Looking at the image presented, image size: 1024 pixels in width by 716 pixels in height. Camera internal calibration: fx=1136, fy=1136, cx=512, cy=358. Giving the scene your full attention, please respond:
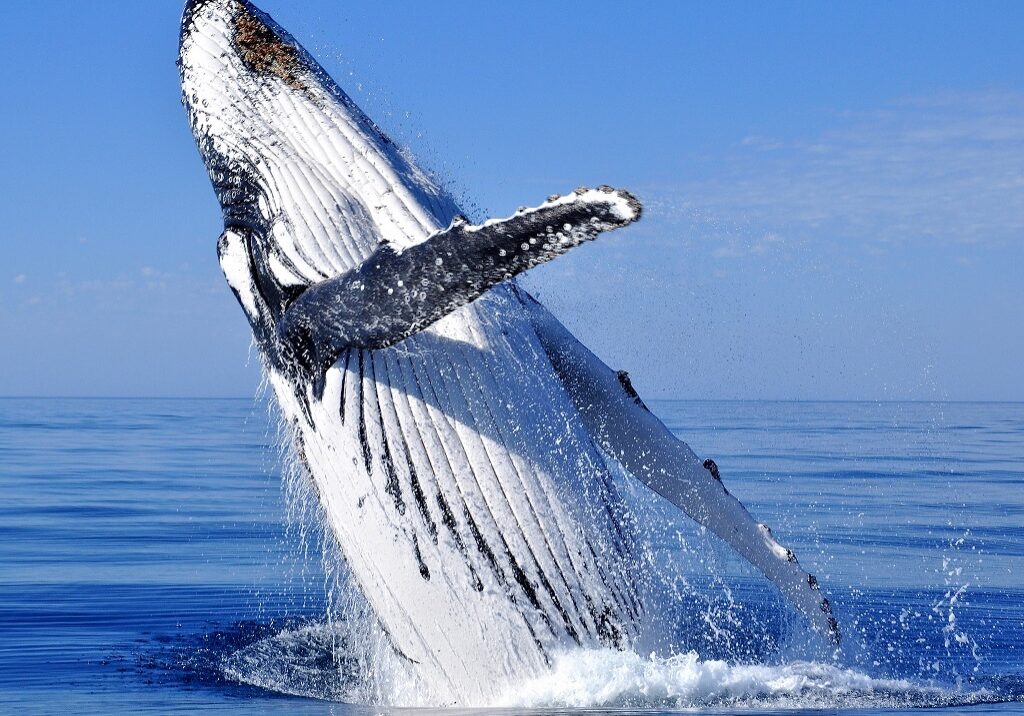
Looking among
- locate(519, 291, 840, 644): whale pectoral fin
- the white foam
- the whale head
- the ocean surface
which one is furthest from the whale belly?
the whale head

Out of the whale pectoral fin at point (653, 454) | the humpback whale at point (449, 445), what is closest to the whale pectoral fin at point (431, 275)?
the humpback whale at point (449, 445)

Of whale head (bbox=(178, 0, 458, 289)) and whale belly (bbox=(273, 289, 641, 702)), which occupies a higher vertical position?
whale head (bbox=(178, 0, 458, 289))

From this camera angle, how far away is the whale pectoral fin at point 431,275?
4906mm

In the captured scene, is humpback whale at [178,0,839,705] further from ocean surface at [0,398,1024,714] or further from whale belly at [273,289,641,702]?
ocean surface at [0,398,1024,714]

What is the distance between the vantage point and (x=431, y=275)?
18.5ft

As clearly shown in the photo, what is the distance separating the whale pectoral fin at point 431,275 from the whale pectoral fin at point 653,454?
1513 mm

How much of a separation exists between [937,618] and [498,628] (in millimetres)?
4428

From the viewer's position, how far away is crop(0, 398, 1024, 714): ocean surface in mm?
6578

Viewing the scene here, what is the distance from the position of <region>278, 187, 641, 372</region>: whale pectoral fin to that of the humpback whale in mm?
22

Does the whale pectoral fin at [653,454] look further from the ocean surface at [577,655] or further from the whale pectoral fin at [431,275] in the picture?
the whale pectoral fin at [431,275]

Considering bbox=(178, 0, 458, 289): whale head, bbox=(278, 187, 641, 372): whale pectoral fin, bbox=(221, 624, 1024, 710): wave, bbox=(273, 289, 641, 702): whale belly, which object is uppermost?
bbox=(178, 0, 458, 289): whale head

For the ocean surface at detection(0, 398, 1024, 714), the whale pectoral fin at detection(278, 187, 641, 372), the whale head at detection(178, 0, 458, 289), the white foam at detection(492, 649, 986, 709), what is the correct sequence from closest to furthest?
the whale pectoral fin at detection(278, 187, 641, 372) < the white foam at detection(492, 649, 986, 709) < the ocean surface at detection(0, 398, 1024, 714) < the whale head at detection(178, 0, 458, 289)

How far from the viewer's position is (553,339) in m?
7.32

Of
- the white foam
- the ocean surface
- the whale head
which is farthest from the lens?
the whale head
